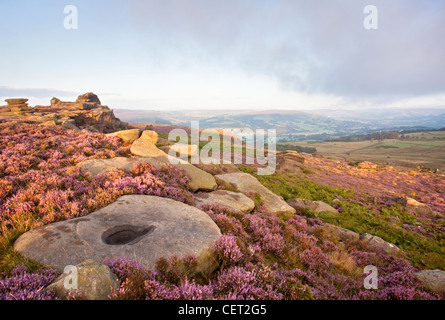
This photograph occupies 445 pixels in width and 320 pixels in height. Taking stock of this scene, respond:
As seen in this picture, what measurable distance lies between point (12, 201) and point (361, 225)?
19.3 m

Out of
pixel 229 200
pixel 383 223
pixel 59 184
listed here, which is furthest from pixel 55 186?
pixel 383 223

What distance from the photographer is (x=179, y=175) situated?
11859 millimetres

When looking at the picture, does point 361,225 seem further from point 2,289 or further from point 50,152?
point 50,152

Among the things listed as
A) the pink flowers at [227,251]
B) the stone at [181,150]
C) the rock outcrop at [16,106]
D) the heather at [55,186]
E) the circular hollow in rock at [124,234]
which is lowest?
the pink flowers at [227,251]

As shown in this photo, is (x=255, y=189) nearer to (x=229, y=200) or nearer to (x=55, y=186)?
(x=229, y=200)

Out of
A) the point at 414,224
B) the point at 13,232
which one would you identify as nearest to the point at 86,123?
the point at 13,232

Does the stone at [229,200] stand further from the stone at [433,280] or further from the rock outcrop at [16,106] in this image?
the rock outcrop at [16,106]

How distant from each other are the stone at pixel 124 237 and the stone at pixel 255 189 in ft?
23.2

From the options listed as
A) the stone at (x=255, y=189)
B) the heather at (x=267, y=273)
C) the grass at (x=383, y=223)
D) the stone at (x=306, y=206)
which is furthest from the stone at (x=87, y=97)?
the heather at (x=267, y=273)

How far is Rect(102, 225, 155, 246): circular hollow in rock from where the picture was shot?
5.22 meters

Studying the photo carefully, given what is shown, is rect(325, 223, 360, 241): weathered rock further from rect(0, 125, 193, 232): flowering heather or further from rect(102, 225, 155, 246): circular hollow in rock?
rect(102, 225, 155, 246): circular hollow in rock

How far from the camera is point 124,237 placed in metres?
5.52

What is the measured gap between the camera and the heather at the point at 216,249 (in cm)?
375
